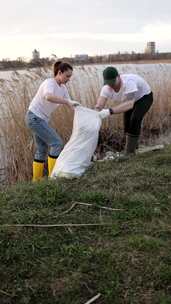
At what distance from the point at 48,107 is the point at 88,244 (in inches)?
100

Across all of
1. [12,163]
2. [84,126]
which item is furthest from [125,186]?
[12,163]

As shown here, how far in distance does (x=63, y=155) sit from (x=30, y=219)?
172cm

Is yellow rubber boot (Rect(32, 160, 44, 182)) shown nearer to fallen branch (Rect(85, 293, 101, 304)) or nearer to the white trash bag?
the white trash bag

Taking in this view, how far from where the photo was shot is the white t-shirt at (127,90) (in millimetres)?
5625

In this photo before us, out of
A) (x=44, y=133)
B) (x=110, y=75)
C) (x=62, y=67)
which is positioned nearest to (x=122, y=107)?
(x=110, y=75)

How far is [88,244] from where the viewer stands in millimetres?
3170

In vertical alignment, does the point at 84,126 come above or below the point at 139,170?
above

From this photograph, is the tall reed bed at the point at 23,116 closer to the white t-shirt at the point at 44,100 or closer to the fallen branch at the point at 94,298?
the white t-shirt at the point at 44,100

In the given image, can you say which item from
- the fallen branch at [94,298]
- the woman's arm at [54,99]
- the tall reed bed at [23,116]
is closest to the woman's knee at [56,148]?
the woman's arm at [54,99]

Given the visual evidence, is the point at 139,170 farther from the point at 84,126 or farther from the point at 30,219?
the point at 30,219

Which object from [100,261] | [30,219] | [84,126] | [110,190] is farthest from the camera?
[84,126]

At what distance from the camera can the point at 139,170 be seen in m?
4.93

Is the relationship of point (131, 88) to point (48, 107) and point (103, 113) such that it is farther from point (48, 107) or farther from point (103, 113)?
point (48, 107)

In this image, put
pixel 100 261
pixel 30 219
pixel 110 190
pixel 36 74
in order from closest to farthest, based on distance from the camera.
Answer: pixel 100 261
pixel 30 219
pixel 110 190
pixel 36 74
